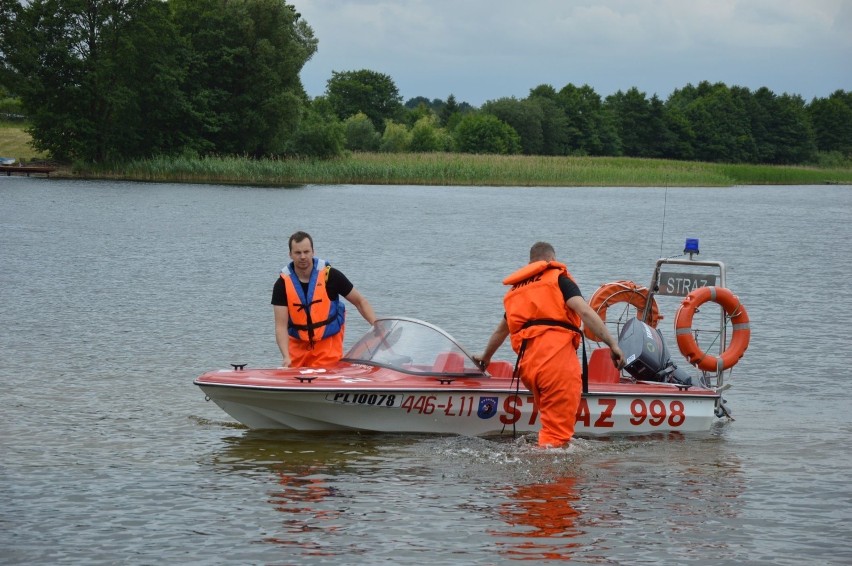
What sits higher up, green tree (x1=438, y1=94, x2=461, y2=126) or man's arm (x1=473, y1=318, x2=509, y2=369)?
green tree (x1=438, y1=94, x2=461, y2=126)

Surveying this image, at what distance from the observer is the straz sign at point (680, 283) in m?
11.5

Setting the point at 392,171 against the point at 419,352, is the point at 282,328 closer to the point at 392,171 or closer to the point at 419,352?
the point at 419,352

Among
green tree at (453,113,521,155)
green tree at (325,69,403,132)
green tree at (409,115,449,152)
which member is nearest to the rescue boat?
green tree at (409,115,449,152)

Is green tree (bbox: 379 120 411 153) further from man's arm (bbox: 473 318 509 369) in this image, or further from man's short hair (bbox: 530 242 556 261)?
man's short hair (bbox: 530 242 556 261)

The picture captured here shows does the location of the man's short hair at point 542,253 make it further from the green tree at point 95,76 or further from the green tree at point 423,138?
the green tree at point 423,138

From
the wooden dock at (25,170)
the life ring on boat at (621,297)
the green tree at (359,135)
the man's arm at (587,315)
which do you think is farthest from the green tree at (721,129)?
the man's arm at (587,315)

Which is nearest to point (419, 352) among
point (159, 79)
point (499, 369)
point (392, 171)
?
point (499, 369)

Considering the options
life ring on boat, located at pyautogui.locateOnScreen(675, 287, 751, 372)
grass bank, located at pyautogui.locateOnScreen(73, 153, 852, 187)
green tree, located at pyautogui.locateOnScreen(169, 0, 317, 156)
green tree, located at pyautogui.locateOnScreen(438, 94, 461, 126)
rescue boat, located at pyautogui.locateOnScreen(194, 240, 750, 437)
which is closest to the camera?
rescue boat, located at pyautogui.locateOnScreen(194, 240, 750, 437)

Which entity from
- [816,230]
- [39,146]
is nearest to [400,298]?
[816,230]

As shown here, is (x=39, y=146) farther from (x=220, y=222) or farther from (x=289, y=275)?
(x=289, y=275)

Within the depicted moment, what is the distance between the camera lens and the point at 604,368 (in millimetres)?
10492

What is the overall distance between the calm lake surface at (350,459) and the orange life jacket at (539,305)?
3.58ft

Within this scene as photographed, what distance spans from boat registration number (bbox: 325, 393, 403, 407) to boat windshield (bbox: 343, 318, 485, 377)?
12.7 inches

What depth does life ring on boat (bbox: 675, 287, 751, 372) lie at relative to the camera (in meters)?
10.9
